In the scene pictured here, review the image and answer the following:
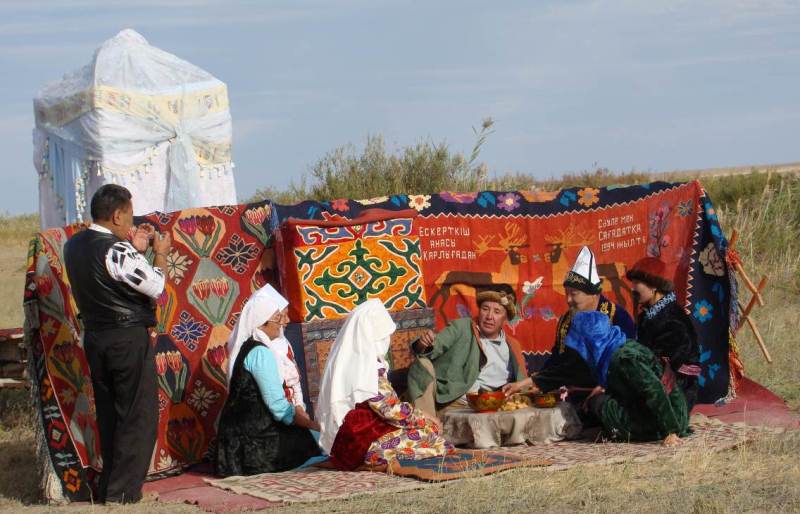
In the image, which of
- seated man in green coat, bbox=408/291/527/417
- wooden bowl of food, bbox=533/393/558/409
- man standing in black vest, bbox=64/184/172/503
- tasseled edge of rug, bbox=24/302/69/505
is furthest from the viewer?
seated man in green coat, bbox=408/291/527/417

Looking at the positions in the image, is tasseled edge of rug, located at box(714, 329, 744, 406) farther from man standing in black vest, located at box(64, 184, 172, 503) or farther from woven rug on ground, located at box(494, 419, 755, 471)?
man standing in black vest, located at box(64, 184, 172, 503)

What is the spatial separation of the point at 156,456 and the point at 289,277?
1480 mm

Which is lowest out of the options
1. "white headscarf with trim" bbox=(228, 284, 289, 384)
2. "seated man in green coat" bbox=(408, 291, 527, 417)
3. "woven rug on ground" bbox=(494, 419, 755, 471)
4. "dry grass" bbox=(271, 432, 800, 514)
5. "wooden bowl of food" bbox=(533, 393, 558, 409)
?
"woven rug on ground" bbox=(494, 419, 755, 471)

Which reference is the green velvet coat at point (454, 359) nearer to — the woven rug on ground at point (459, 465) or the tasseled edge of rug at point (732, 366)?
the woven rug on ground at point (459, 465)

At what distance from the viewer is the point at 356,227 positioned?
784cm

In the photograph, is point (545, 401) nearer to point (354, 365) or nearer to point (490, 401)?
point (490, 401)

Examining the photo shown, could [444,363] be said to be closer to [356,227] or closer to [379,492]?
[356,227]

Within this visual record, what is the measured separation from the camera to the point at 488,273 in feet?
28.5

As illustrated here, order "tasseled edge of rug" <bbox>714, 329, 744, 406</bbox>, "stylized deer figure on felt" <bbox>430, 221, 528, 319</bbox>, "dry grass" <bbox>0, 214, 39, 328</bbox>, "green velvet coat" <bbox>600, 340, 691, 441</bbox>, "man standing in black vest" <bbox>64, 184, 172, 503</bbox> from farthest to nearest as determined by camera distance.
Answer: "dry grass" <bbox>0, 214, 39, 328</bbox> → "stylized deer figure on felt" <bbox>430, 221, 528, 319</bbox> → "tasseled edge of rug" <bbox>714, 329, 744, 406</bbox> → "green velvet coat" <bbox>600, 340, 691, 441</bbox> → "man standing in black vest" <bbox>64, 184, 172, 503</bbox>

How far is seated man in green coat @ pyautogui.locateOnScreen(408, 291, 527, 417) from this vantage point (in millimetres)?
7605

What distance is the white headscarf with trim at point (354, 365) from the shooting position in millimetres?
6664

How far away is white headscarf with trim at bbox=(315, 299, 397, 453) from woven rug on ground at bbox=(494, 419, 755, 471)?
102 cm

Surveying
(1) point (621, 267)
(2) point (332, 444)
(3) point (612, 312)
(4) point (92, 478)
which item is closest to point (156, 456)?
(4) point (92, 478)

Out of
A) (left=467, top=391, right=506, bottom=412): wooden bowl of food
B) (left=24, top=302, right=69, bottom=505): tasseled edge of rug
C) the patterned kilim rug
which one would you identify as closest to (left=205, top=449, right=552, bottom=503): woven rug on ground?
the patterned kilim rug
